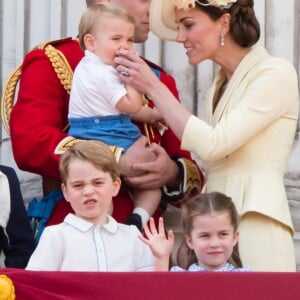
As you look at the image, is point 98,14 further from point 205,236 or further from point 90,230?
point 205,236

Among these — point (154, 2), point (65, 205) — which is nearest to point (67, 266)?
point (65, 205)

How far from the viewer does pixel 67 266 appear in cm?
648

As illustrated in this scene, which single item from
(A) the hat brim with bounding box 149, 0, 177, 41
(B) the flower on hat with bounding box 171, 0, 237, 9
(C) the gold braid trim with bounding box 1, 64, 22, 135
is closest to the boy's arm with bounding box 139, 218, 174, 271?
(B) the flower on hat with bounding box 171, 0, 237, 9

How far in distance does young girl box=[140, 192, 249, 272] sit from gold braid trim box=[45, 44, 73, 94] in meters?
0.90

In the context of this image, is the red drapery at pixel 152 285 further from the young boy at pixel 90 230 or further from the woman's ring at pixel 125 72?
the woman's ring at pixel 125 72

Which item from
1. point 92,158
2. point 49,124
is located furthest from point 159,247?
point 49,124

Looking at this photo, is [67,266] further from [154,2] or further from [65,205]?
[154,2]

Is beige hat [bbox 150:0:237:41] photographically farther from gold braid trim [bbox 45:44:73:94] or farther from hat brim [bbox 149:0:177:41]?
gold braid trim [bbox 45:44:73:94]

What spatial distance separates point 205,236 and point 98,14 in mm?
1059

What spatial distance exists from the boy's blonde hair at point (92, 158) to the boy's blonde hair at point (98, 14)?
63cm

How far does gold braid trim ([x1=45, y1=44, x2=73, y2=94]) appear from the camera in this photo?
24.0 ft

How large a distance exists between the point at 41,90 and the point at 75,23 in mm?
1128

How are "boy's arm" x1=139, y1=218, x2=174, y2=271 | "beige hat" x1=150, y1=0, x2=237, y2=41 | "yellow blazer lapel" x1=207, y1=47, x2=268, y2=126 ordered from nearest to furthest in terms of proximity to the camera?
"boy's arm" x1=139, y1=218, x2=174, y2=271 → "yellow blazer lapel" x1=207, y1=47, x2=268, y2=126 → "beige hat" x1=150, y1=0, x2=237, y2=41

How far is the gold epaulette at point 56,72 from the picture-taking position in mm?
7320
